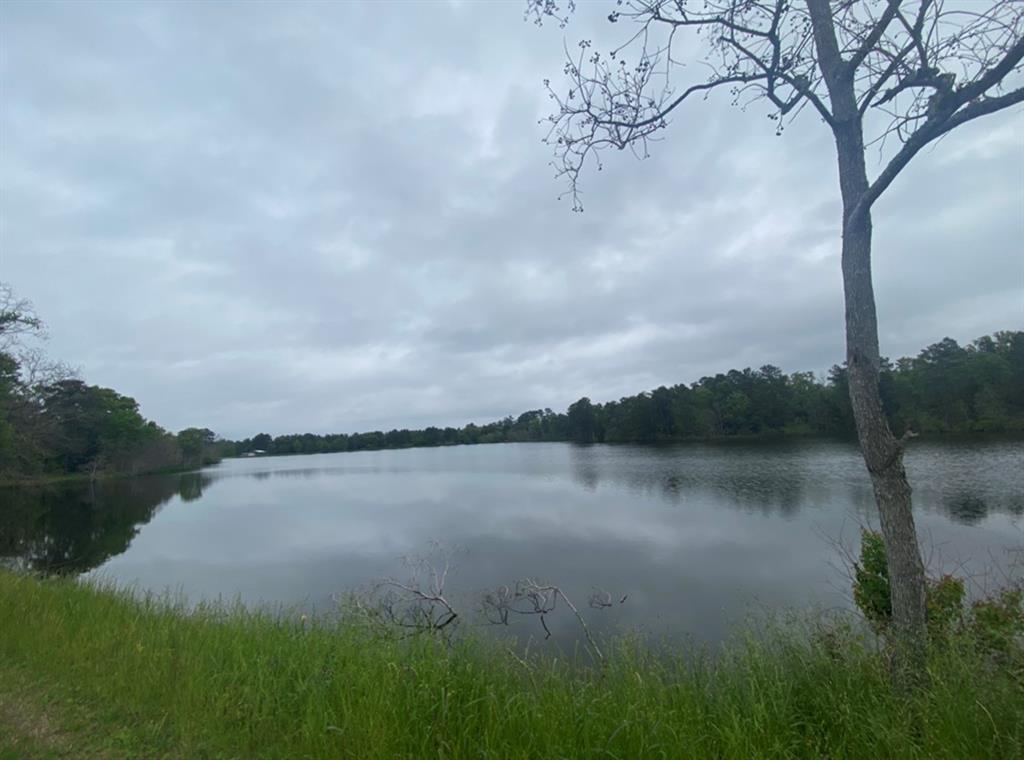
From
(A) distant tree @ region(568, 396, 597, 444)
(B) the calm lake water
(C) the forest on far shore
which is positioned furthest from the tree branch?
(A) distant tree @ region(568, 396, 597, 444)

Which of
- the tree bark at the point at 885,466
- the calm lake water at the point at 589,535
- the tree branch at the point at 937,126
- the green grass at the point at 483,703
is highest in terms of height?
the tree branch at the point at 937,126

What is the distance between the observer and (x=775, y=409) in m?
82.6

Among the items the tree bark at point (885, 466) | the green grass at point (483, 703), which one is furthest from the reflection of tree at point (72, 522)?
the tree bark at point (885, 466)

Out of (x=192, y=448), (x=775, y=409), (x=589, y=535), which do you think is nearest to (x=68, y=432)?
(x=192, y=448)

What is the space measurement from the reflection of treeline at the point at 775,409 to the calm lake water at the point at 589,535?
5.03m

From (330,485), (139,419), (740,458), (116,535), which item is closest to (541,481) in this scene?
(740,458)

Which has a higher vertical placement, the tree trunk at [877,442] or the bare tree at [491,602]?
the tree trunk at [877,442]

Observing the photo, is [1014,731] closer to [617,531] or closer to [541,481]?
[617,531]

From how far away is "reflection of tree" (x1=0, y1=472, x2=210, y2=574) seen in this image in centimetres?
2131

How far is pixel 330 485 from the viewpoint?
5191cm

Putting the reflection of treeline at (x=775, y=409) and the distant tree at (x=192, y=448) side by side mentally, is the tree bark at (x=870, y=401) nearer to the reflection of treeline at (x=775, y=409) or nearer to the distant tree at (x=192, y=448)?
the reflection of treeline at (x=775, y=409)

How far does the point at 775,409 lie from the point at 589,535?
242 feet

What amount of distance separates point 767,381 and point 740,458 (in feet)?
157

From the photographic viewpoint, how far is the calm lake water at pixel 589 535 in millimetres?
13375
